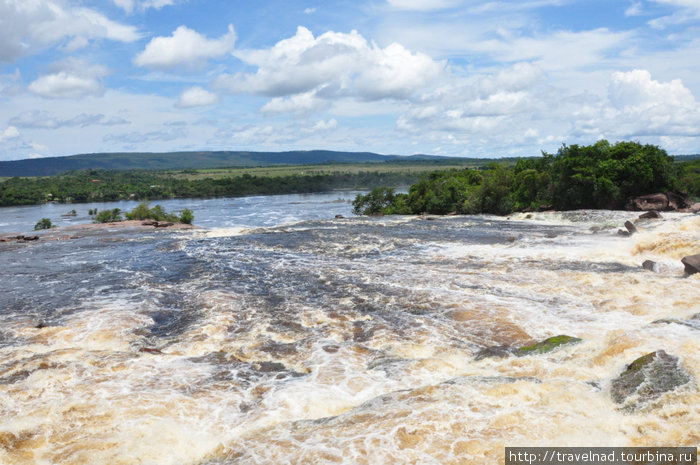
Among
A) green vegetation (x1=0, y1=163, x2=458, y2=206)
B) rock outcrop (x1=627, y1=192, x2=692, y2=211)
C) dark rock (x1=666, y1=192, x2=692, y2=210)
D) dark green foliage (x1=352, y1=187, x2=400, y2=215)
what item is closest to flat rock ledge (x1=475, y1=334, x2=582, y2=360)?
rock outcrop (x1=627, y1=192, x2=692, y2=211)

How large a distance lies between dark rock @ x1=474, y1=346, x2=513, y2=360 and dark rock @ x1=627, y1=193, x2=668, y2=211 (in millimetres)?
35959

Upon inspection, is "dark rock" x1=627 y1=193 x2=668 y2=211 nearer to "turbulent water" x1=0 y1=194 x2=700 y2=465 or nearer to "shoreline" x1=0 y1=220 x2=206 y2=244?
"turbulent water" x1=0 y1=194 x2=700 y2=465

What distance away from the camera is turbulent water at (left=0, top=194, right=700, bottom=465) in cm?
731

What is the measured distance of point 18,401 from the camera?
895 centimetres

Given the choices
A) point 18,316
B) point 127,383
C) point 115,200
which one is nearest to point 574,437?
point 127,383

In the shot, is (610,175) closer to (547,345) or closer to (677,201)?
(677,201)

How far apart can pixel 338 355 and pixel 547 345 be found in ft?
15.6

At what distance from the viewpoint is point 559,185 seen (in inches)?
1802

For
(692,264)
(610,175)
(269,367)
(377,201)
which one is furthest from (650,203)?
(269,367)

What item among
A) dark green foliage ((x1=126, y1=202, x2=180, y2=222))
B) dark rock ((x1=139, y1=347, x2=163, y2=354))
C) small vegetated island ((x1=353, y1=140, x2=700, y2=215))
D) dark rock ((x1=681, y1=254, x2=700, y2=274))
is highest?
small vegetated island ((x1=353, y1=140, x2=700, y2=215))

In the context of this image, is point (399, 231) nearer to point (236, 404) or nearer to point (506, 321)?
point (506, 321)

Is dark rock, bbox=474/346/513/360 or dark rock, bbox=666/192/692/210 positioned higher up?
dark rock, bbox=666/192/692/210

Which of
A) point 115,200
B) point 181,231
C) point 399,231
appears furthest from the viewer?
point 115,200

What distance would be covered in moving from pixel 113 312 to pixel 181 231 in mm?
24503
